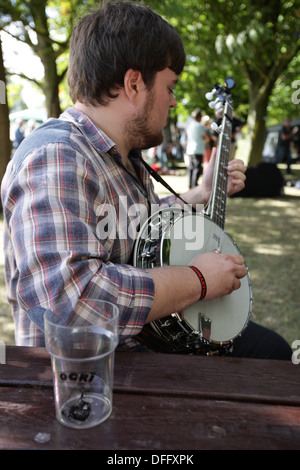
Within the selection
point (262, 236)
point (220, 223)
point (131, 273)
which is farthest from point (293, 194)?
point (131, 273)

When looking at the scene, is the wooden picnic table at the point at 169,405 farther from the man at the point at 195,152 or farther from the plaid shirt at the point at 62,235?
the man at the point at 195,152

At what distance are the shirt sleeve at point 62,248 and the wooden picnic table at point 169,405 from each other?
0.15m

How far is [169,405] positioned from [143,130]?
3.28 feet

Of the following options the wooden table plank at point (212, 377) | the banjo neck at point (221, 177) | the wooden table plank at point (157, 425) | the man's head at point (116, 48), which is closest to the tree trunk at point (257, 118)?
the banjo neck at point (221, 177)

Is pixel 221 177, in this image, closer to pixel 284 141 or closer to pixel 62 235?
pixel 62 235

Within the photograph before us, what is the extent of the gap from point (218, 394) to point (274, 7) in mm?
10117

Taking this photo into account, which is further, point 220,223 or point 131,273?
point 220,223

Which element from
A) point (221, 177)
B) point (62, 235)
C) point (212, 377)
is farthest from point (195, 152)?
point (212, 377)

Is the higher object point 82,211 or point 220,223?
point 82,211

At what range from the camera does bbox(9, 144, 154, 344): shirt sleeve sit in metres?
1.04

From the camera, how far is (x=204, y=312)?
1391 millimetres

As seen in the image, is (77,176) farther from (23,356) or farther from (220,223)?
(220,223)

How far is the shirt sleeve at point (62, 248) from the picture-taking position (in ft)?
3.43

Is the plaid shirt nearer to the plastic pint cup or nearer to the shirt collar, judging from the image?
the shirt collar
